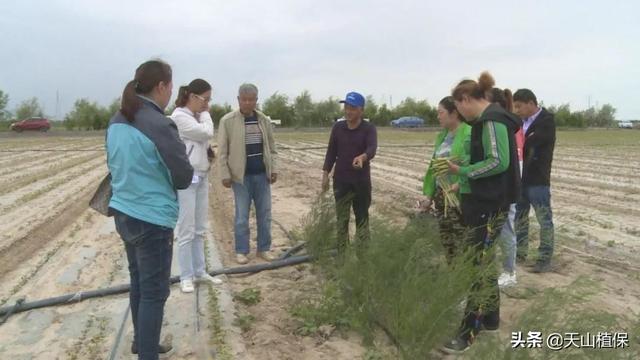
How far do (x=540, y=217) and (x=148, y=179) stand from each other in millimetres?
3546

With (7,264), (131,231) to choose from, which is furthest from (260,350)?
(7,264)

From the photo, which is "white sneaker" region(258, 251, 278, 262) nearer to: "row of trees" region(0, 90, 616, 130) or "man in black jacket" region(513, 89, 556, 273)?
"man in black jacket" region(513, 89, 556, 273)

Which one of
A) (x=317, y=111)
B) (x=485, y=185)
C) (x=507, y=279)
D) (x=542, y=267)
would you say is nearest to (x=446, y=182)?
(x=485, y=185)

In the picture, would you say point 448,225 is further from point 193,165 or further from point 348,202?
point 193,165

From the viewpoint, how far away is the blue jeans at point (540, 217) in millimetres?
4977

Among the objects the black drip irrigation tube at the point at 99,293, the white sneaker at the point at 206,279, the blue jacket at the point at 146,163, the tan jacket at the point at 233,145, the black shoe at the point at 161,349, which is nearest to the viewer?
the blue jacket at the point at 146,163

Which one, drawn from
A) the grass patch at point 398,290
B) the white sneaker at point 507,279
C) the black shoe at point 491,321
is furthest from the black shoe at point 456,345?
the white sneaker at point 507,279

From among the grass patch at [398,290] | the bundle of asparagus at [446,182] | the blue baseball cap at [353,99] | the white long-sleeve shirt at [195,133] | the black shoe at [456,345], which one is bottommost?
the black shoe at [456,345]

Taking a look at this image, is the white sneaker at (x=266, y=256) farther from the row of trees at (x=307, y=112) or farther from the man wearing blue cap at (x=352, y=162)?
the row of trees at (x=307, y=112)

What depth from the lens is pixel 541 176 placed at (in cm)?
504

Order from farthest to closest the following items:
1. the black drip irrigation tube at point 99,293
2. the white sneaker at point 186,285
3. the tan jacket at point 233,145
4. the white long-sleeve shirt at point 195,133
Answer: the tan jacket at point 233,145
the white sneaker at point 186,285
the white long-sleeve shirt at point 195,133
the black drip irrigation tube at point 99,293

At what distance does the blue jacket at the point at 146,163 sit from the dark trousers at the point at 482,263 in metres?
1.83

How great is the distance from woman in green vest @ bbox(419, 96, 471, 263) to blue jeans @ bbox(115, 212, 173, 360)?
6.48 feet

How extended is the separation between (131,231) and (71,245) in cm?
397
